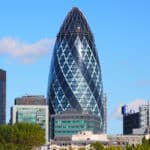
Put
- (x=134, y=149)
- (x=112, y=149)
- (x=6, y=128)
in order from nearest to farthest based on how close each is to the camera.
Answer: (x=134, y=149), (x=112, y=149), (x=6, y=128)

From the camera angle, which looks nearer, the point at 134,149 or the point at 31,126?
the point at 134,149

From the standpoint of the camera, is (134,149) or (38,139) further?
(38,139)

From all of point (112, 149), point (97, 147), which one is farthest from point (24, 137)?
point (112, 149)

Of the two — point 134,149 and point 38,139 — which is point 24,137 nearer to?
point 38,139

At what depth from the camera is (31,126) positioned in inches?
7067

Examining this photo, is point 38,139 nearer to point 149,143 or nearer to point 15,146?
point 15,146

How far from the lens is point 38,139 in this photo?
176 metres

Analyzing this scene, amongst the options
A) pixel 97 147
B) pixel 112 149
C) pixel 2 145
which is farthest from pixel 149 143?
pixel 2 145

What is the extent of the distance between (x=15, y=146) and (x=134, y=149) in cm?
5768

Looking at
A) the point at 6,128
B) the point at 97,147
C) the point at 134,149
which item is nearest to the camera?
the point at 134,149

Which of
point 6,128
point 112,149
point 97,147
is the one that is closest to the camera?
point 112,149

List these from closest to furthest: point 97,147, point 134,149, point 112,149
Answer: point 134,149 < point 112,149 < point 97,147

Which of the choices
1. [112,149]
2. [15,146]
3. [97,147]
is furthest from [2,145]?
[112,149]

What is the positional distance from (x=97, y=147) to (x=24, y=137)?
18422mm
